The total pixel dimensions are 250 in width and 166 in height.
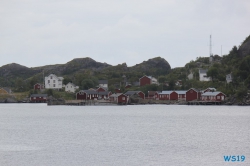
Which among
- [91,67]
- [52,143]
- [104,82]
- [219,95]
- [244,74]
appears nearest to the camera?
[52,143]

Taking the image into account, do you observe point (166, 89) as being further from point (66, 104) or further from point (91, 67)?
point (91, 67)

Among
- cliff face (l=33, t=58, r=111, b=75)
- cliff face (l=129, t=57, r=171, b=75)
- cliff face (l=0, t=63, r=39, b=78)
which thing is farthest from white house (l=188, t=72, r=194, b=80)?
cliff face (l=0, t=63, r=39, b=78)

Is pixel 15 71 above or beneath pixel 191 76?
above

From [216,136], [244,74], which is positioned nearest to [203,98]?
[244,74]

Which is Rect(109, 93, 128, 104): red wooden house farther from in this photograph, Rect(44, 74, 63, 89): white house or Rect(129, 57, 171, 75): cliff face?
Rect(129, 57, 171, 75): cliff face

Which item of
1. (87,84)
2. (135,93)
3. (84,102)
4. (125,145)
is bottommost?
(125,145)

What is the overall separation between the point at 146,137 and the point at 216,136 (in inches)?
261

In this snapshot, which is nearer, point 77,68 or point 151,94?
point 151,94

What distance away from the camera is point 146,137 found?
1656 inches

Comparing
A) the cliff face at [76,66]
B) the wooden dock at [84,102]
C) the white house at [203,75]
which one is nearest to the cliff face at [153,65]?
the cliff face at [76,66]

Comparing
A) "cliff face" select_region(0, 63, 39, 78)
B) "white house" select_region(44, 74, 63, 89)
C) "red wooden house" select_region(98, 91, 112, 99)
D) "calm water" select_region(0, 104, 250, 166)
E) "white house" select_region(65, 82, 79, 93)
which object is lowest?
"calm water" select_region(0, 104, 250, 166)

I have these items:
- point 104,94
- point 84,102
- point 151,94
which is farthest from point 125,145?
point 104,94

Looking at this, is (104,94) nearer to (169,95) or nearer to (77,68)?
(169,95)

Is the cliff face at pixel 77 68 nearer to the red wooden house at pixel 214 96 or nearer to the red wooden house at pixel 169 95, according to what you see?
the red wooden house at pixel 169 95
